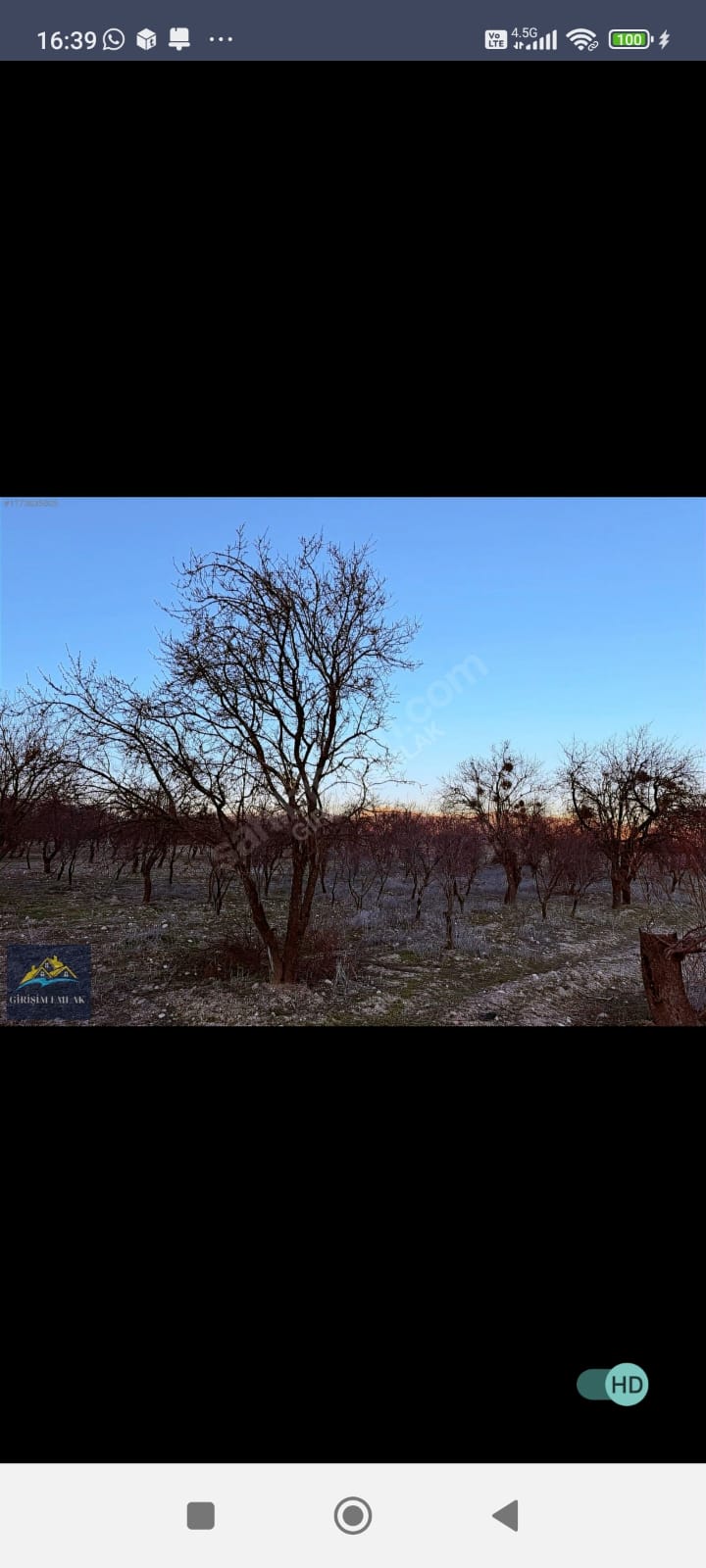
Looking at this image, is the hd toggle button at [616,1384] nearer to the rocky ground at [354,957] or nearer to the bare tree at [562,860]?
the rocky ground at [354,957]

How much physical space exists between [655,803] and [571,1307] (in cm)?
243

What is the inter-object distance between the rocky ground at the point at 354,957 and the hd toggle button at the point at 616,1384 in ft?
3.92

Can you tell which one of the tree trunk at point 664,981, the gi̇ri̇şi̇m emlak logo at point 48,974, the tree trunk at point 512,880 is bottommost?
the tree trunk at point 664,981

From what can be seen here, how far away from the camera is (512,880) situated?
3887mm

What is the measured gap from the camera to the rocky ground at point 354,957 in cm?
290

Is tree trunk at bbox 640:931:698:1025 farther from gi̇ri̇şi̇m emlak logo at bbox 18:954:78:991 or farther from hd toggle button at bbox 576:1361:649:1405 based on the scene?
gi̇ri̇şi̇m emlak logo at bbox 18:954:78:991

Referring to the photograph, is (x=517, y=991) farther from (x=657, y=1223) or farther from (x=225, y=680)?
(x=225, y=680)

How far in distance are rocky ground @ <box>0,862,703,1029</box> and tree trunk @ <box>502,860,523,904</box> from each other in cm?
6
